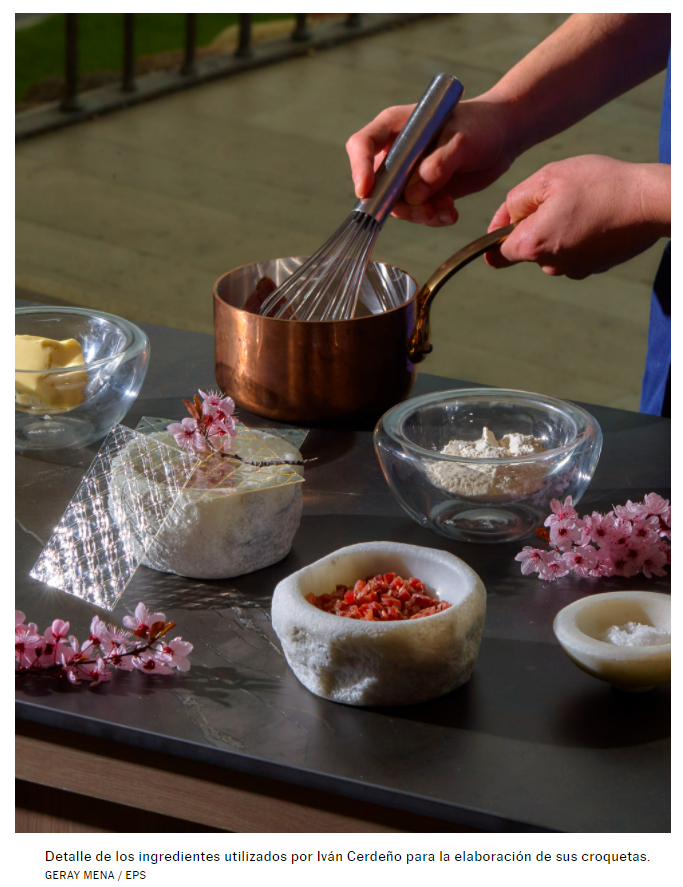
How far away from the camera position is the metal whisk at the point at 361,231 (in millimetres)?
956

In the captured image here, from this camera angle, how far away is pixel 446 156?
997mm

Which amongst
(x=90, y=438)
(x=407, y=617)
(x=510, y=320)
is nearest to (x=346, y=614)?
(x=407, y=617)

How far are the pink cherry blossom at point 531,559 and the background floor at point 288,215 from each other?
66.6 inches

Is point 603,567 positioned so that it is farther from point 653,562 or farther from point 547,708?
point 547,708

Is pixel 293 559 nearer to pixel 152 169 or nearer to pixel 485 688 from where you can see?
pixel 485 688

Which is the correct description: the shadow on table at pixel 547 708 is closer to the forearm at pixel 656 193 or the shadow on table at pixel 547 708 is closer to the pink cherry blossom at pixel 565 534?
the pink cherry blossom at pixel 565 534

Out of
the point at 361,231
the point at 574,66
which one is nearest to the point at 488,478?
the point at 361,231

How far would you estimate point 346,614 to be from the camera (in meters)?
0.62

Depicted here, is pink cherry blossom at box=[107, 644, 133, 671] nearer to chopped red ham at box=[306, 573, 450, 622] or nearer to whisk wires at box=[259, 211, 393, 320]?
chopped red ham at box=[306, 573, 450, 622]

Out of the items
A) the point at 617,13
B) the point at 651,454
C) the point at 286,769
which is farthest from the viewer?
the point at 617,13

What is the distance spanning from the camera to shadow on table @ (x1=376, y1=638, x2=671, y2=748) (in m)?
0.58

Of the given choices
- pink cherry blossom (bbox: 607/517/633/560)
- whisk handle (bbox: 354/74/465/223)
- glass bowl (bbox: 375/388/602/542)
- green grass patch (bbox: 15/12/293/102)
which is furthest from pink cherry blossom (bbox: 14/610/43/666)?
green grass patch (bbox: 15/12/293/102)

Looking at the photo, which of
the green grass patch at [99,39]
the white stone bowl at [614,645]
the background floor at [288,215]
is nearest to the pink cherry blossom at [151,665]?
the white stone bowl at [614,645]

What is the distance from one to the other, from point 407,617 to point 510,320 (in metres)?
2.22
